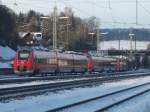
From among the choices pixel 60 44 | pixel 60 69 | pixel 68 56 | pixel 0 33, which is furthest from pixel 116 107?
pixel 60 44

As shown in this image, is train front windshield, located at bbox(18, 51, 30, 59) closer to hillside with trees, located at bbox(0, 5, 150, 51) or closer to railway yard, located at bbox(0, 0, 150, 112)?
railway yard, located at bbox(0, 0, 150, 112)

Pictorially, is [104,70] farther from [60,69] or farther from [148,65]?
[148,65]

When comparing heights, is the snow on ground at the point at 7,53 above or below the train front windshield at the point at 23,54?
below

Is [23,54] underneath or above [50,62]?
above

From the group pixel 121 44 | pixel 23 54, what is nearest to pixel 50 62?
pixel 23 54

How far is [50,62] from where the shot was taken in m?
59.4

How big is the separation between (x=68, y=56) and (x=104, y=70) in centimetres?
2024

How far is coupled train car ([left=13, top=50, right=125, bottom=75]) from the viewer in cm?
5544

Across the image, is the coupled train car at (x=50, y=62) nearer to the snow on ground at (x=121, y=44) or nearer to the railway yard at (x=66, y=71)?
the railway yard at (x=66, y=71)

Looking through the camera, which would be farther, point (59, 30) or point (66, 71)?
point (59, 30)

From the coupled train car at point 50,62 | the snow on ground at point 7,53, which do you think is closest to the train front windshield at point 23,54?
the coupled train car at point 50,62

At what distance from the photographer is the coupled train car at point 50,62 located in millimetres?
55438

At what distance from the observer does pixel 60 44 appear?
130 metres

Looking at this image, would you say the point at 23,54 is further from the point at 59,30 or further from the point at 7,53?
the point at 59,30
